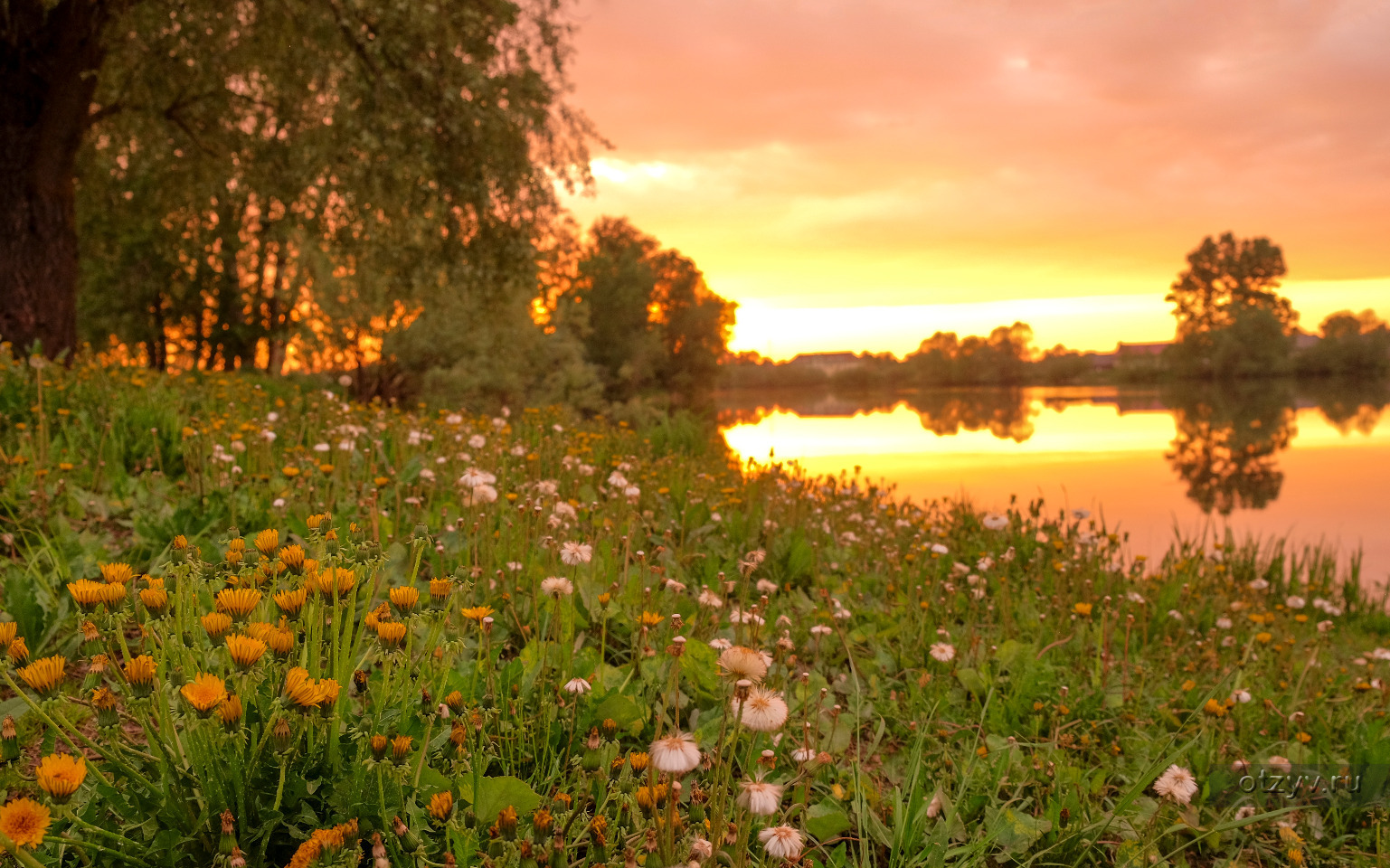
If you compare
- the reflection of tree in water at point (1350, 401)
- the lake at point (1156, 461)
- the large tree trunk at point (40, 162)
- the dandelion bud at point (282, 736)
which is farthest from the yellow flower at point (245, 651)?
the reflection of tree in water at point (1350, 401)

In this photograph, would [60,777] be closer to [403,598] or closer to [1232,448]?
[403,598]

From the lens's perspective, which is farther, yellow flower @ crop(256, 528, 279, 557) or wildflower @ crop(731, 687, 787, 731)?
yellow flower @ crop(256, 528, 279, 557)

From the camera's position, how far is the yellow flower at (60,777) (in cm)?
107

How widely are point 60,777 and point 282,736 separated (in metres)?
0.28

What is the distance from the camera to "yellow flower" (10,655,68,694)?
46.4 inches

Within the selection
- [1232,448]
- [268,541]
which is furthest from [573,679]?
[1232,448]

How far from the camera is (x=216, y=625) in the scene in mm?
1288

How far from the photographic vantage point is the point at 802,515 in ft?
17.2

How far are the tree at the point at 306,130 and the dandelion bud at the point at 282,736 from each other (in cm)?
884

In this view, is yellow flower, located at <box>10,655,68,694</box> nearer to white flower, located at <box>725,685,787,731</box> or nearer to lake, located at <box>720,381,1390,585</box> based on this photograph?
white flower, located at <box>725,685,787,731</box>

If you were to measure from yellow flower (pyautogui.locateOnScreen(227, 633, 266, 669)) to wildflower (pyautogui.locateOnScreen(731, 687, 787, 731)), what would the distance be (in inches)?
31.5

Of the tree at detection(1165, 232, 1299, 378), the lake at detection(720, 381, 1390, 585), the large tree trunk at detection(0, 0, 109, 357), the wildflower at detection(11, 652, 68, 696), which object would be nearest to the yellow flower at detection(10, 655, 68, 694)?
the wildflower at detection(11, 652, 68, 696)

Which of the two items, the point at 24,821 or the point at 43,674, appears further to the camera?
the point at 43,674

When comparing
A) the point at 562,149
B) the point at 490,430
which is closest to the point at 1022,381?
the point at 562,149
